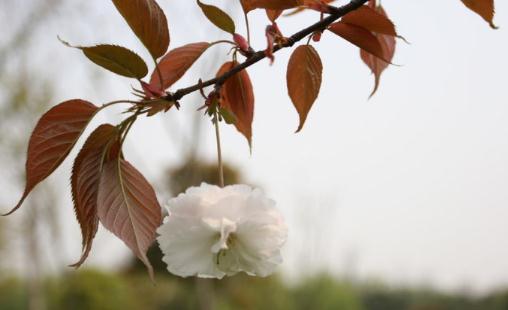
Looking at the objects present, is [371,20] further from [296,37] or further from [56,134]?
[56,134]

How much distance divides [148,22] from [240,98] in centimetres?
9

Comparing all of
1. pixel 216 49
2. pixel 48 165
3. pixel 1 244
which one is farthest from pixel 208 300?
pixel 1 244

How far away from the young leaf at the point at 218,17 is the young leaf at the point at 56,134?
0.10m

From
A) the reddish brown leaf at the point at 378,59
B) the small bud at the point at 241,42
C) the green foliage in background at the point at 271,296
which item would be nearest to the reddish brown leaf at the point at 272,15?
the small bud at the point at 241,42

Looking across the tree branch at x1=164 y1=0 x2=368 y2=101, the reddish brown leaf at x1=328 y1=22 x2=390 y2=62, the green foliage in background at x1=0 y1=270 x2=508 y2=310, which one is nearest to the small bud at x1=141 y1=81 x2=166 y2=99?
the tree branch at x1=164 y1=0 x2=368 y2=101

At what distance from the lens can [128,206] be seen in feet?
1.38

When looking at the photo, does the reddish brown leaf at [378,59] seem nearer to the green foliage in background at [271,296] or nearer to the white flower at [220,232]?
the white flower at [220,232]

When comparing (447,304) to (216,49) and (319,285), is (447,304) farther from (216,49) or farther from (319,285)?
(216,49)

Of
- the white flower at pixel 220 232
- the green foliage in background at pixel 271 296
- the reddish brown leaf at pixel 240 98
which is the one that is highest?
the reddish brown leaf at pixel 240 98

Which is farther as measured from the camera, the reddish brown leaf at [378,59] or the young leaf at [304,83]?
the reddish brown leaf at [378,59]

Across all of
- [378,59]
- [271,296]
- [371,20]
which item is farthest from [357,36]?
[271,296]

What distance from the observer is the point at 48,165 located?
422 millimetres

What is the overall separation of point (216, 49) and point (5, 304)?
3774 millimetres

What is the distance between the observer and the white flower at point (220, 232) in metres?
0.45
